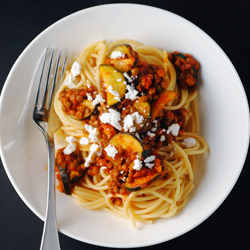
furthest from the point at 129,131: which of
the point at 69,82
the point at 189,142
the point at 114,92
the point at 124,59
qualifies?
the point at 69,82

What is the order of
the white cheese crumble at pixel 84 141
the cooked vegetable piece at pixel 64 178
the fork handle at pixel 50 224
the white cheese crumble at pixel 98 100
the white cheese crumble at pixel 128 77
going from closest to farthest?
1. the fork handle at pixel 50 224
2. the white cheese crumble at pixel 128 77
3. the white cheese crumble at pixel 98 100
4. the cooked vegetable piece at pixel 64 178
5. the white cheese crumble at pixel 84 141

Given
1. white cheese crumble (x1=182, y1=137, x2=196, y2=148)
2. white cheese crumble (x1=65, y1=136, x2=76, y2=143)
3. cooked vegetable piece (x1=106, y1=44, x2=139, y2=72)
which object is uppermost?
cooked vegetable piece (x1=106, y1=44, x2=139, y2=72)

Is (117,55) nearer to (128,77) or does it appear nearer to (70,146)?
(128,77)

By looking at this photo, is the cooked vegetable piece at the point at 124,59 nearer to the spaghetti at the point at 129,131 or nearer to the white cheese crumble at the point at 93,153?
the spaghetti at the point at 129,131

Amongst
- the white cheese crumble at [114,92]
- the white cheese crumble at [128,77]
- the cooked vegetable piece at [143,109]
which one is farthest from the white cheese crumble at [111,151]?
the white cheese crumble at [128,77]

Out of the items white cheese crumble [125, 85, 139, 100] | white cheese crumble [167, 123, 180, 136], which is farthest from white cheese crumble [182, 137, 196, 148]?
white cheese crumble [125, 85, 139, 100]

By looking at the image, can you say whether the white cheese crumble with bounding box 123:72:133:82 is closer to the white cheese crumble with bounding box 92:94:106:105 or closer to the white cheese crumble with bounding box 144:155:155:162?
the white cheese crumble with bounding box 92:94:106:105

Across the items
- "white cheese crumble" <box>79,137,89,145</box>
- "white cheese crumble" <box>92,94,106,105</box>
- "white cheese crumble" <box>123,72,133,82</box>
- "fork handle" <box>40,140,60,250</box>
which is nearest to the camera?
"fork handle" <box>40,140,60,250</box>
